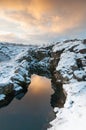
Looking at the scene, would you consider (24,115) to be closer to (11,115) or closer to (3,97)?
(11,115)

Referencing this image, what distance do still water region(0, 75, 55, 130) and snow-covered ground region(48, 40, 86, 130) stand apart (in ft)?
6.96

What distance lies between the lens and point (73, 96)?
25.3 meters

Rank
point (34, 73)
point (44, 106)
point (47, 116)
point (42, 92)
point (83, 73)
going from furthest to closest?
1. point (34, 73)
2. point (42, 92)
3. point (83, 73)
4. point (44, 106)
5. point (47, 116)

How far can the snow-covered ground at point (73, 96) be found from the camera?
65.3 ft

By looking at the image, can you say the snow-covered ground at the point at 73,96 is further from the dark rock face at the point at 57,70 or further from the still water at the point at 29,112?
the still water at the point at 29,112

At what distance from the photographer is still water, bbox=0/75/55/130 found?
2417 cm

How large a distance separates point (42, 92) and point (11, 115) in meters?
11.3

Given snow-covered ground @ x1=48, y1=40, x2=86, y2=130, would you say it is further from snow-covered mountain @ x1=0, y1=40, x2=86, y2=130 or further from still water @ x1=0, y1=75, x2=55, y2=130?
still water @ x1=0, y1=75, x2=55, y2=130

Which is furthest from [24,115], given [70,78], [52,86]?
[52,86]

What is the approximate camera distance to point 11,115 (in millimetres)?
27156

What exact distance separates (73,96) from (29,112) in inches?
257

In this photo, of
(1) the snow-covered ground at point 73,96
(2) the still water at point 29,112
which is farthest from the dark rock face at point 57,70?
(2) the still water at point 29,112

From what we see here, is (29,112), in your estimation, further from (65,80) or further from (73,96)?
(65,80)

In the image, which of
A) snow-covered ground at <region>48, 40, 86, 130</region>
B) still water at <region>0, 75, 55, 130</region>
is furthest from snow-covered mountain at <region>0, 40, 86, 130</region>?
still water at <region>0, 75, 55, 130</region>
